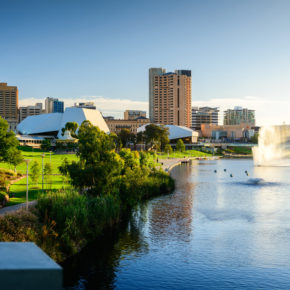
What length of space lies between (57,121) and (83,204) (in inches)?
5136

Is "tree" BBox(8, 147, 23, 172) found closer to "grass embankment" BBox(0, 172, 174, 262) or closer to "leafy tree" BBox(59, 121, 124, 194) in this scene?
"leafy tree" BBox(59, 121, 124, 194)

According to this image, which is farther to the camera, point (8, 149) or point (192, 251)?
point (8, 149)

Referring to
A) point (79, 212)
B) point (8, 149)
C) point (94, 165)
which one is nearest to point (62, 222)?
point (79, 212)

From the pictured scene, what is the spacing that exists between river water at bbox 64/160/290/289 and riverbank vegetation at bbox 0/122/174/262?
100cm

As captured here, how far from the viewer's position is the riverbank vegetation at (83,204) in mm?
19953

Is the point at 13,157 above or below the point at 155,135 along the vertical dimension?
below

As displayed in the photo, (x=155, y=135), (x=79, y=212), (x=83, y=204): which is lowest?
(x=79, y=212)

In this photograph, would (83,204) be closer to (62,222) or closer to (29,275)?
(62,222)

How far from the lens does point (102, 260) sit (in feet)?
67.3

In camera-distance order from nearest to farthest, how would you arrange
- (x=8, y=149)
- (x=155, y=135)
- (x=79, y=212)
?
(x=79, y=212) < (x=8, y=149) < (x=155, y=135)

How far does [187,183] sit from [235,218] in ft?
76.1

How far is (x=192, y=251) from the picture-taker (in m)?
21.9

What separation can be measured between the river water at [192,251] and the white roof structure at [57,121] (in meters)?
114

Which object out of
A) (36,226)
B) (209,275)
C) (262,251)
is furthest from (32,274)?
(262,251)
